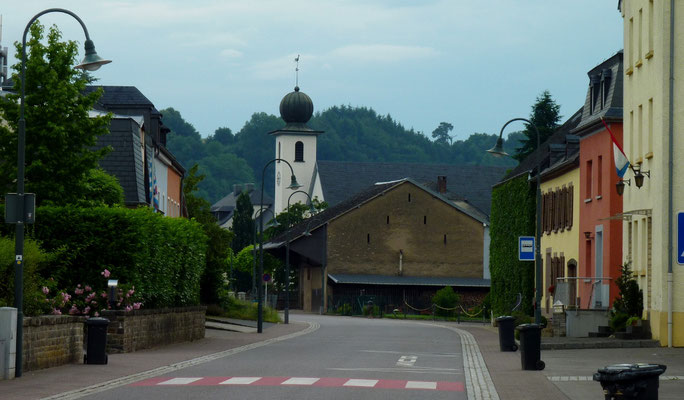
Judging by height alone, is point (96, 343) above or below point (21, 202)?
below

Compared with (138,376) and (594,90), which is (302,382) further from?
(594,90)

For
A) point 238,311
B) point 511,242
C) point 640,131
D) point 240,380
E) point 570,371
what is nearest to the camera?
point 240,380

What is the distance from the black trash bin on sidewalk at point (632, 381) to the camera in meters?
14.0

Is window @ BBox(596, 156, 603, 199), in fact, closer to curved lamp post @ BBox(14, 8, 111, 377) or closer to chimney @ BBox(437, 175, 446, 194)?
curved lamp post @ BBox(14, 8, 111, 377)

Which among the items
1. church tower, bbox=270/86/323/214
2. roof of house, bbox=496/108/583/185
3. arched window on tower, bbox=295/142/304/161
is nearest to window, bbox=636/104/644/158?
roof of house, bbox=496/108/583/185

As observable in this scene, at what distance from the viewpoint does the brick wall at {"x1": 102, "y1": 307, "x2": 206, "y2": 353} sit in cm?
2873

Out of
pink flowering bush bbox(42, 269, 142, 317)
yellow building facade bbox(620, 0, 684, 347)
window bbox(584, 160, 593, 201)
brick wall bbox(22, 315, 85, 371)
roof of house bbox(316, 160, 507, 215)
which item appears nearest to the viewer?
brick wall bbox(22, 315, 85, 371)

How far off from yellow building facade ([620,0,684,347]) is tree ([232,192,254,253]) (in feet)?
338

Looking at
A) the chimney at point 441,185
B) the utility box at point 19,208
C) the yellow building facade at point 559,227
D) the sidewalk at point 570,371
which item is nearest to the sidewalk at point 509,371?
the sidewalk at point 570,371

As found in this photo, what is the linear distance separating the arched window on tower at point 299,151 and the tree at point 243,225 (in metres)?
7.35

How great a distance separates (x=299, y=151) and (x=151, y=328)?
105528 mm

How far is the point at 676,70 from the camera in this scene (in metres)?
33.3

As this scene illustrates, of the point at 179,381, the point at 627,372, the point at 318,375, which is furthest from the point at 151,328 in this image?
the point at 627,372

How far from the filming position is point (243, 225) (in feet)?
456
